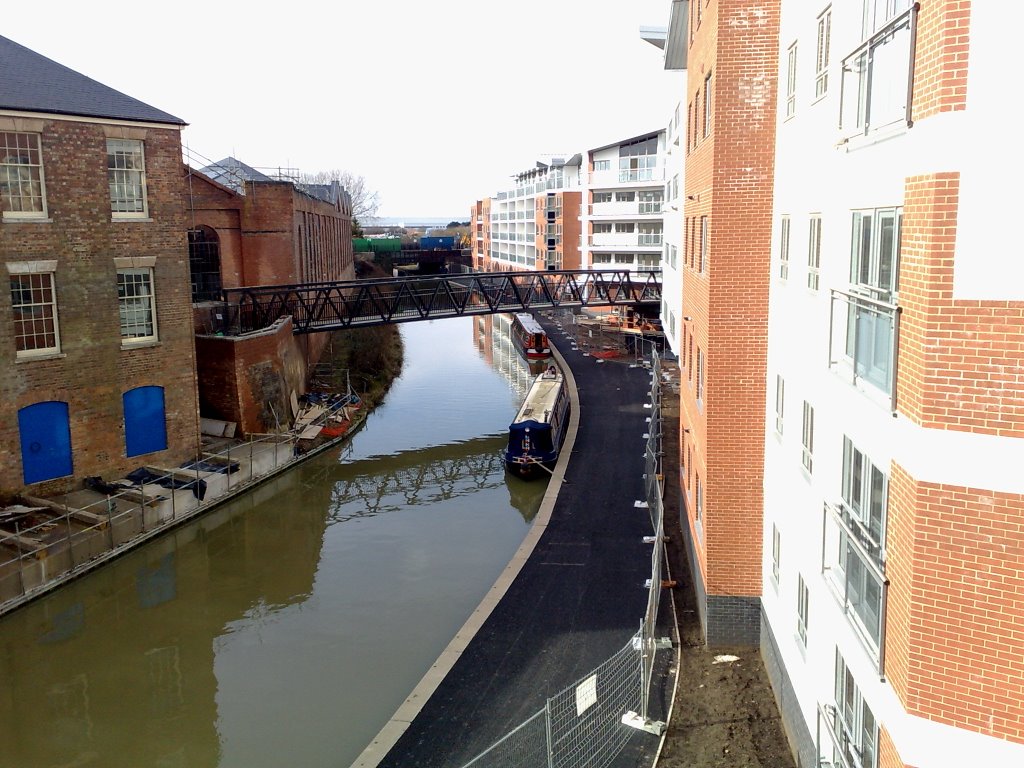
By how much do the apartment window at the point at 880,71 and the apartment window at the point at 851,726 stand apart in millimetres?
4789

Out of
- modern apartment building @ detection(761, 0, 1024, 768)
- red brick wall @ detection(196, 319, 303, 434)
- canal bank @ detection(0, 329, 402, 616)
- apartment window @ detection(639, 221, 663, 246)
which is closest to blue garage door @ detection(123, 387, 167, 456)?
canal bank @ detection(0, 329, 402, 616)

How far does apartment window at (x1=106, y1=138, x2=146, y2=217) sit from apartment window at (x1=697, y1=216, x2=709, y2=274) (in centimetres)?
1483

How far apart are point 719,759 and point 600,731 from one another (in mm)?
1517

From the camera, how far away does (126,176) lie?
22281 mm

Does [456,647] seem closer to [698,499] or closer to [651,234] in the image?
[698,499]

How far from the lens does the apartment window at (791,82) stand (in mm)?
11414

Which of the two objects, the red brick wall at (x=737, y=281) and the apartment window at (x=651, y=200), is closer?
the red brick wall at (x=737, y=281)

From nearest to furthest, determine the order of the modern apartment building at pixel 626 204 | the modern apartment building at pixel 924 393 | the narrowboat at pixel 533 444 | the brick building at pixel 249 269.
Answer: the modern apartment building at pixel 924 393
the narrowboat at pixel 533 444
the brick building at pixel 249 269
the modern apartment building at pixel 626 204

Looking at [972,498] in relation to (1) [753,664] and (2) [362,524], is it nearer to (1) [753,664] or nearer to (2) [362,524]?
(1) [753,664]

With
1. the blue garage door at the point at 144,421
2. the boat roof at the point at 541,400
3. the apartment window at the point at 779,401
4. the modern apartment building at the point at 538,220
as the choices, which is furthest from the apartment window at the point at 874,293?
the modern apartment building at the point at 538,220

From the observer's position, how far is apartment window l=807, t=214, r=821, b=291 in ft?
33.3

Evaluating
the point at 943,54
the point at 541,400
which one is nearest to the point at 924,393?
the point at 943,54

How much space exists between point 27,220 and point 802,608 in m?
18.5

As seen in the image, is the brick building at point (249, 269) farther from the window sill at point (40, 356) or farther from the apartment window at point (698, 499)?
the apartment window at point (698, 499)
